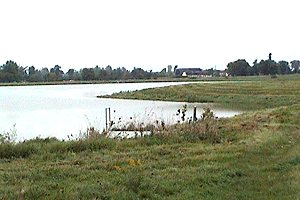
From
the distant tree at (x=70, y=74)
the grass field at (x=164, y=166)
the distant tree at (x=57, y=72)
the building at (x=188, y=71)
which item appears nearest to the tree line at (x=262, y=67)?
the building at (x=188, y=71)

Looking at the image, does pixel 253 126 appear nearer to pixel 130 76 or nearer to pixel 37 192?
pixel 37 192

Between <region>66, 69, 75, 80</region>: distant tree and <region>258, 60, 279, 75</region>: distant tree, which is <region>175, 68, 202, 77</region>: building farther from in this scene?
<region>258, 60, 279, 75</region>: distant tree

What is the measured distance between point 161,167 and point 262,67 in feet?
420

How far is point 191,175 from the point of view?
942cm

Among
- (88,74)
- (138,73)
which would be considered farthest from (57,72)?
(138,73)

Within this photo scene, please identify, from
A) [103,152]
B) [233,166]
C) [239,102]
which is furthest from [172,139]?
[239,102]

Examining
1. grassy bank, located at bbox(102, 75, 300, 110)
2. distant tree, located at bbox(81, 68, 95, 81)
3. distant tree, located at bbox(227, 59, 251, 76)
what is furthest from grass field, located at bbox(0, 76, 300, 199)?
distant tree, located at bbox(81, 68, 95, 81)

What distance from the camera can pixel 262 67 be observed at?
134 meters

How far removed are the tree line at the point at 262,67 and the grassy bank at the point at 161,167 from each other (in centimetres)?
12011

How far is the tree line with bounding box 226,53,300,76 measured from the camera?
13250 centimetres

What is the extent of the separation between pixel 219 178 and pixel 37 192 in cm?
355

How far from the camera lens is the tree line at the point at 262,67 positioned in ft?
435

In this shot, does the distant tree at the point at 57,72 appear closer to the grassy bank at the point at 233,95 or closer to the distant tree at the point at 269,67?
the distant tree at the point at 269,67

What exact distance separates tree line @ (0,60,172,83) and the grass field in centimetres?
12866
